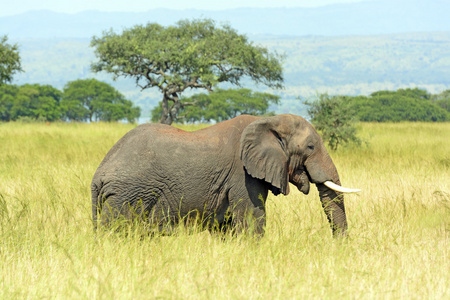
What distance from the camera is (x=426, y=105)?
3570 inches

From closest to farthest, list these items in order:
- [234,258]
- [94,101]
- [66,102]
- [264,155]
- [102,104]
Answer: [234,258] < [264,155] < [66,102] < [102,104] < [94,101]

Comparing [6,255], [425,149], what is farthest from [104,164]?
[425,149]

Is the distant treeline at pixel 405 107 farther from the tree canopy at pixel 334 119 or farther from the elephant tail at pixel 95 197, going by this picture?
the elephant tail at pixel 95 197

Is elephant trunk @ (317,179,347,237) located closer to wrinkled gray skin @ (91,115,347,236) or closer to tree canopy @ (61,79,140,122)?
wrinkled gray skin @ (91,115,347,236)

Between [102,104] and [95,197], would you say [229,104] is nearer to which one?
[102,104]

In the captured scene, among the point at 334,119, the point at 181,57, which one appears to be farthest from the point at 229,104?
the point at 334,119

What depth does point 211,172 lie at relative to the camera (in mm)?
4969

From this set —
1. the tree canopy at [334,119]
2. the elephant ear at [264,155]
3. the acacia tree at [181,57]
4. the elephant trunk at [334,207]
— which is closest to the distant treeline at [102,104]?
the acacia tree at [181,57]

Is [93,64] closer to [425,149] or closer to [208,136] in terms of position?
[425,149]

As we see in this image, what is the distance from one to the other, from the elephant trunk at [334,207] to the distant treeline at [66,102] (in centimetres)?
8040

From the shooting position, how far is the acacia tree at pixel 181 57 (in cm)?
2452

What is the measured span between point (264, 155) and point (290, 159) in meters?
0.36

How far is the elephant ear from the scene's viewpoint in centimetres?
489

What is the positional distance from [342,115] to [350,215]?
8.67 m
